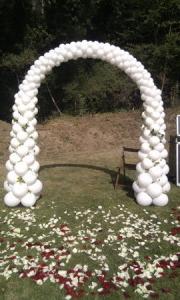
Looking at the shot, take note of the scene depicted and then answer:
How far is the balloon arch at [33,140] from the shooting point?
973 cm

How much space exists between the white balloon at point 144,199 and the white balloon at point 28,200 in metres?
2.58

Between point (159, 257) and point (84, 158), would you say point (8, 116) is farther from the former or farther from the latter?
point (159, 257)

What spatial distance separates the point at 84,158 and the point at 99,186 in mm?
4706

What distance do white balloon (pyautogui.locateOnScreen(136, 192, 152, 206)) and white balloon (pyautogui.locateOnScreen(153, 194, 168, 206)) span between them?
14cm

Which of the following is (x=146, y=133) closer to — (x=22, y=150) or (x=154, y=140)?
(x=154, y=140)

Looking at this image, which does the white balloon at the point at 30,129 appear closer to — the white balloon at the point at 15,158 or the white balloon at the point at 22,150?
the white balloon at the point at 22,150

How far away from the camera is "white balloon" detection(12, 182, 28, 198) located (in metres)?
9.66

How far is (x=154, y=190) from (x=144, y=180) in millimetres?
334

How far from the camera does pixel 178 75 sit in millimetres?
26172

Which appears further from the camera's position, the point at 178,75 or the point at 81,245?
Result: the point at 178,75

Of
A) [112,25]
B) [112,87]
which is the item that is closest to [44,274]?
[112,87]

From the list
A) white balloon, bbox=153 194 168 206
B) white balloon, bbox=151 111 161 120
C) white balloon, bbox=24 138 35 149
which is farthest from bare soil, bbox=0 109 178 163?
white balloon, bbox=153 194 168 206

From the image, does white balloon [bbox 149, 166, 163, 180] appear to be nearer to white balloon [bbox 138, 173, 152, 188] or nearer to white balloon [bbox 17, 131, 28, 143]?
white balloon [bbox 138, 173, 152, 188]

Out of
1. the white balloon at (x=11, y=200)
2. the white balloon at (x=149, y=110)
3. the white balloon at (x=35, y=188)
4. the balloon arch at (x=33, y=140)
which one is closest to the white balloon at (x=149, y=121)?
the balloon arch at (x=33, y=140)
